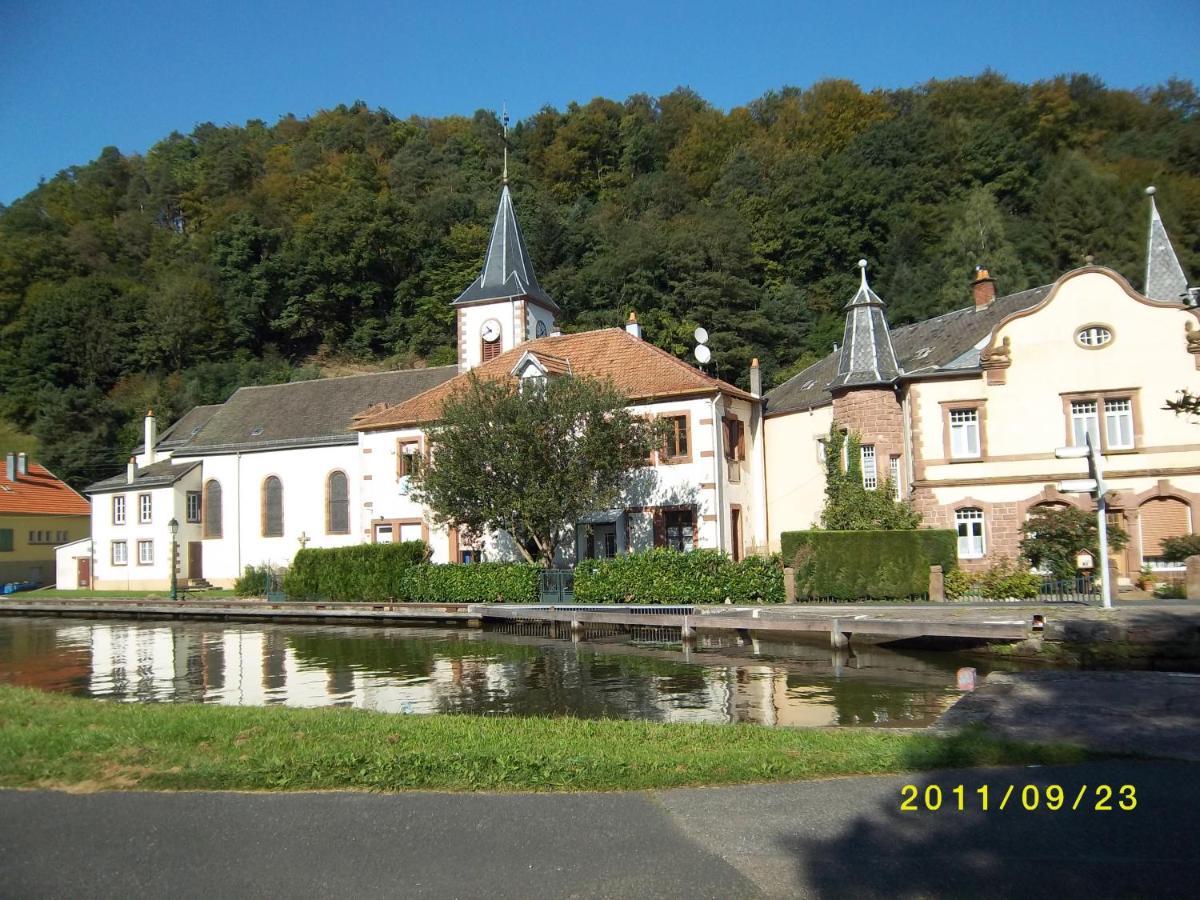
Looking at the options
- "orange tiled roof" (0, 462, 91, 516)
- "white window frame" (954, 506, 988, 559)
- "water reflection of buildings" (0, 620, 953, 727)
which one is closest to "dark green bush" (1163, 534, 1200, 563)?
"white window frame" (954, 506, 988, 559)

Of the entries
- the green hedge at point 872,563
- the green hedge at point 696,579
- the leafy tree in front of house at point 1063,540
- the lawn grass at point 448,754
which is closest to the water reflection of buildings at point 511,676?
the green hedge at point 696,579

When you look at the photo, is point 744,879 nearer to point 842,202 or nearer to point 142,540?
point 142,540

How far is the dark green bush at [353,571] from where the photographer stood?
33344 mm

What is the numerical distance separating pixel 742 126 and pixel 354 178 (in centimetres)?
3429

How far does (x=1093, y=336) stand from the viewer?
94.8ft

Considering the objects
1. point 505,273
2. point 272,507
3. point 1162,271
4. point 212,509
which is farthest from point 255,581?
point 1162,271

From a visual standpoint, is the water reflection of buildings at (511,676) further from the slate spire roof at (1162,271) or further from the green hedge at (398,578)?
the slate spire roof at (1162,271)

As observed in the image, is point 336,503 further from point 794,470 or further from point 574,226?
point 574,226

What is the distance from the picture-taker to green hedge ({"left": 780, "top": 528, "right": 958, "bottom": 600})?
26359mm

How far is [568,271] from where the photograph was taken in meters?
68.1

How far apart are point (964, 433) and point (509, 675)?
59.4 feet

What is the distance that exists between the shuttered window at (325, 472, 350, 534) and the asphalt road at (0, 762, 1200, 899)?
33.1 m

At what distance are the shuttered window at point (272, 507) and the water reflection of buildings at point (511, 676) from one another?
14114 millimetres
